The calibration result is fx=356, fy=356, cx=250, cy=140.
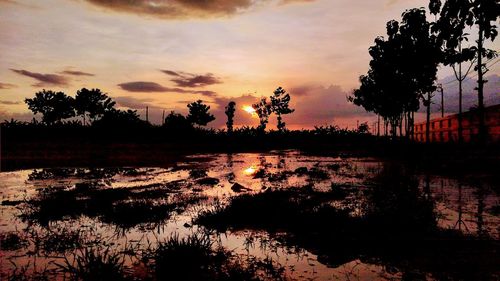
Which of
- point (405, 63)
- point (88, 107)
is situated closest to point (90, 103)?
point (88, 107)

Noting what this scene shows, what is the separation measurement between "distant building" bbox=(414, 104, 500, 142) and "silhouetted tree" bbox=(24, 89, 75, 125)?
75562 millimetres

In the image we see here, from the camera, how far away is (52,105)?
8238cm

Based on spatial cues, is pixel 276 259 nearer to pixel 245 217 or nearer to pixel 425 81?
pixel 245 217

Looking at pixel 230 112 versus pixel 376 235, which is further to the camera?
pixel 230 112

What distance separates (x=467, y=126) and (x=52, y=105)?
82.4m

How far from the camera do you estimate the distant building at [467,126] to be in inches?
1174

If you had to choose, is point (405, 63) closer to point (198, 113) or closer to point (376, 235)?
point (376, 235)

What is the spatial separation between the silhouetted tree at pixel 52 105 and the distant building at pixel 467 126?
75562 millimetres

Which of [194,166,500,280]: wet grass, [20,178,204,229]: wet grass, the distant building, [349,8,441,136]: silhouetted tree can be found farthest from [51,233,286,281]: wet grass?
the distant building

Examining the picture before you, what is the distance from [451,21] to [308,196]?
5995 millimetres

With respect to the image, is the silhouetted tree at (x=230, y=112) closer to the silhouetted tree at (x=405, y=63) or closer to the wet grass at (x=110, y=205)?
the silhouetted tree at (x=405, y=63)

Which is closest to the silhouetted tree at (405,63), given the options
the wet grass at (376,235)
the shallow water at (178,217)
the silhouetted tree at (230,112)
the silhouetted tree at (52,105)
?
the shallow water at (178,217)

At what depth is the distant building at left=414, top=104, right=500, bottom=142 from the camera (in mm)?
29812

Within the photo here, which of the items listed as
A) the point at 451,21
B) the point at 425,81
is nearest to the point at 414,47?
the point at 425,81
